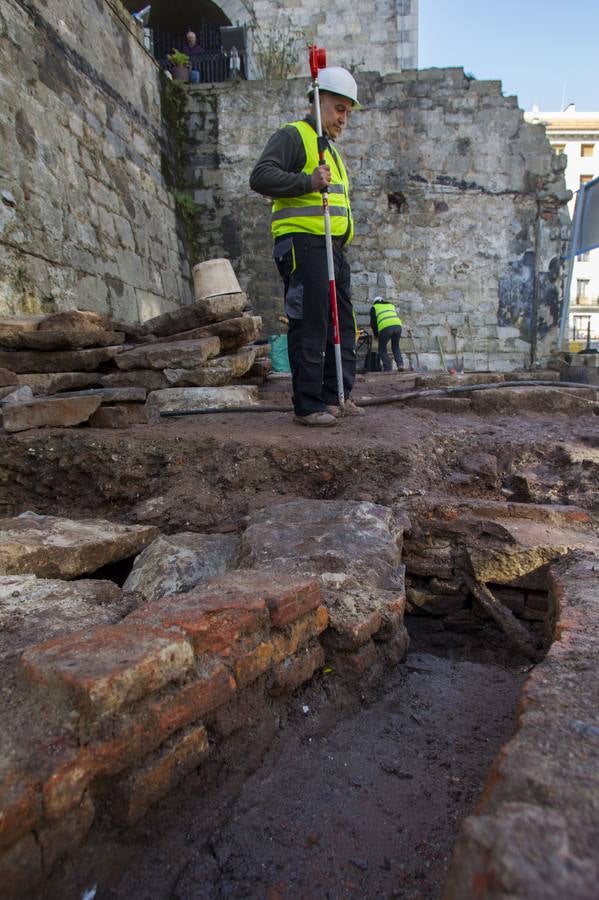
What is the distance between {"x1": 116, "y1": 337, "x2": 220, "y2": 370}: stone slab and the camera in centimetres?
450

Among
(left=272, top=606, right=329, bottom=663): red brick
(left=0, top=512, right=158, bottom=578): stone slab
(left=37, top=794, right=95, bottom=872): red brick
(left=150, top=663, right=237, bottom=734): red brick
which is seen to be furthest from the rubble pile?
(left=37, top=794, right=95, bottom=872): red brick

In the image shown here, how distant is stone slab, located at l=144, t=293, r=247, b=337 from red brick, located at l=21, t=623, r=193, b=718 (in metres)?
4.17

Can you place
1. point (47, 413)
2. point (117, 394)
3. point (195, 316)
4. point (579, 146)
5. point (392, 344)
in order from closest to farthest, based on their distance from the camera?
1. point (47, 413)
2. point (117, 394)
3. point (195, 316)
4. point (392, 344)
5. point (579, 146)

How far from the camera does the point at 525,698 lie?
1.15 meters

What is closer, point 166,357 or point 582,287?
point 166,357

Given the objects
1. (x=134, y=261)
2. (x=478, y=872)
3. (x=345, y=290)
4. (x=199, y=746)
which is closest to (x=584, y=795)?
(x=478, y=872)

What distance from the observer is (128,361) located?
4.56 meters

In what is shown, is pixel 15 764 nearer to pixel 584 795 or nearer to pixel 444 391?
pixel 584 795

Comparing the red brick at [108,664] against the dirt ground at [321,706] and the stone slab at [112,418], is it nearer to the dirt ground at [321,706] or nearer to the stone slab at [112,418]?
the dirt ground at [321,706]

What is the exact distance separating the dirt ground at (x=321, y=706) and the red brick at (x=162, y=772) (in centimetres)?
4

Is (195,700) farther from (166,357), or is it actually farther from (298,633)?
(166,357)

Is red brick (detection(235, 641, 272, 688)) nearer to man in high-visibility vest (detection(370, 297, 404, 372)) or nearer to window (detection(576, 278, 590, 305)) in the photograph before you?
man in high-visibility vest (detection(370, 297, 404, 372))

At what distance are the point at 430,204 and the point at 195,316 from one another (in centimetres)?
642

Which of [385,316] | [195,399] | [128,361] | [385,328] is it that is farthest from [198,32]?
[195,399]
